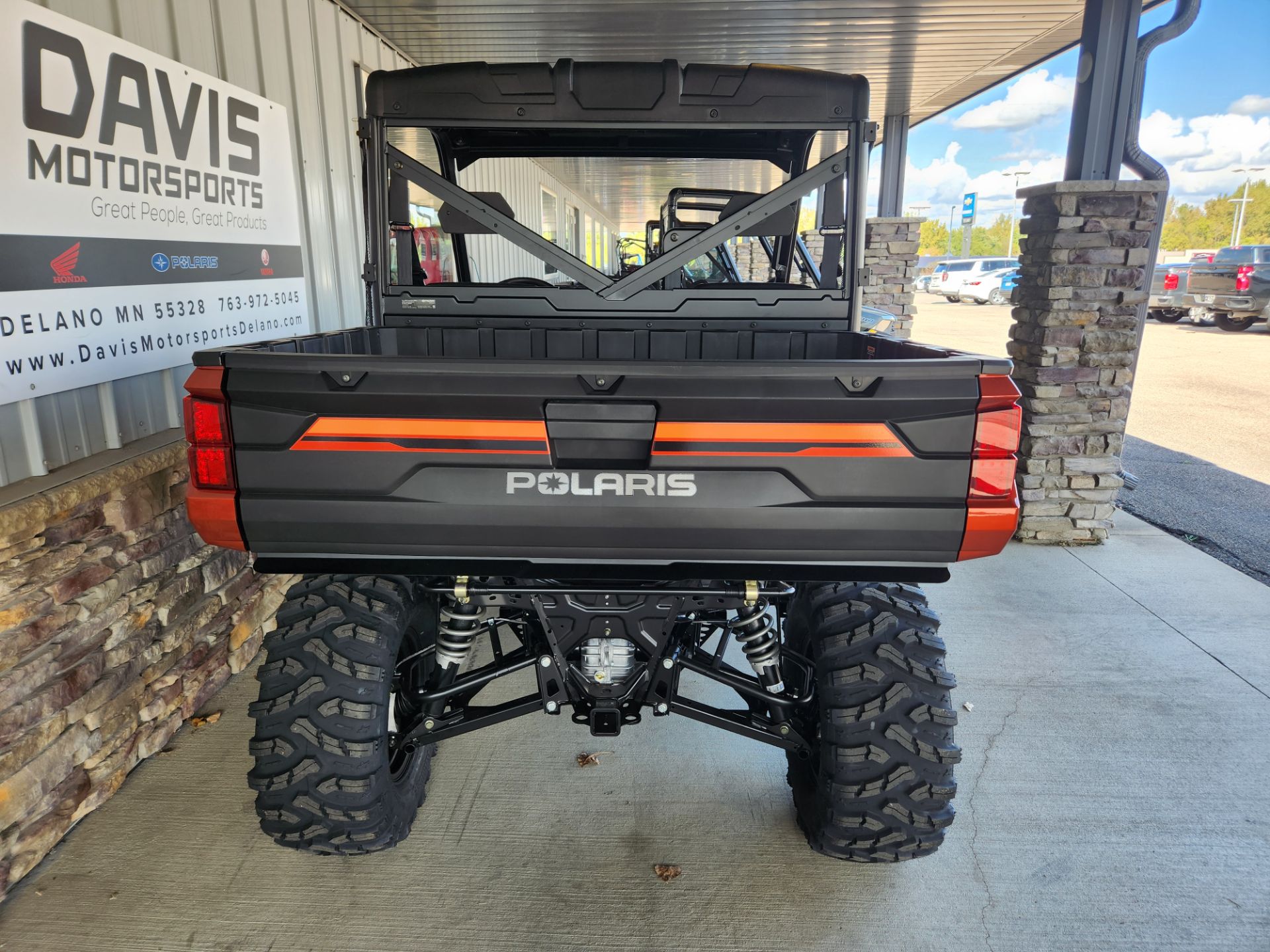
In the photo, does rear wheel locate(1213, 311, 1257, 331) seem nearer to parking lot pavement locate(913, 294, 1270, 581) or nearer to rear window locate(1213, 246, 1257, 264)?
parking lot pavement locate(913, 294, 1270, 581)

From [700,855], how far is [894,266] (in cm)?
1007

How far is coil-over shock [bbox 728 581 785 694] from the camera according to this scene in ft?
7.64

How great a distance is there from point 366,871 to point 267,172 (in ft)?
10.3

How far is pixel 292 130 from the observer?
4.16 metres

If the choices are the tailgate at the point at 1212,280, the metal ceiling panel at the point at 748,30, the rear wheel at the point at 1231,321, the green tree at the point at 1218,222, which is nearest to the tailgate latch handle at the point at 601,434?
the metal ceiling panel at the point at 748,30

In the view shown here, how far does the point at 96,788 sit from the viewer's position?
9.02ft

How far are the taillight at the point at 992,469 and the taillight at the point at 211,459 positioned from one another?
5.62 feet

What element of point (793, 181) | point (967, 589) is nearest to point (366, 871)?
point (793, 181)

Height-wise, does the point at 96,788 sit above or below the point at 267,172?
below

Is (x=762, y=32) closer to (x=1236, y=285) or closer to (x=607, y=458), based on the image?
(x=607, y=458)

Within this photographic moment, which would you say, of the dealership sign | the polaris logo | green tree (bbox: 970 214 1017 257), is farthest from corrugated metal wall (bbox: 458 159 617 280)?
green tree (bbox: 970 214 1017 257)

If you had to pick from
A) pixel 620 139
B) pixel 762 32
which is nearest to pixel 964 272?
pixel 762 32

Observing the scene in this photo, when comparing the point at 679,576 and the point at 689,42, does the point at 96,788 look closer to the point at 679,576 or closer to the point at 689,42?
the point at 679,576

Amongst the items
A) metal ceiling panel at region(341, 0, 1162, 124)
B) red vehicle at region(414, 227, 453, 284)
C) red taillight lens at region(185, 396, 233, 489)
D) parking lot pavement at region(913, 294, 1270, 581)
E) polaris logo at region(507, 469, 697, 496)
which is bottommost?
parking lot pavement at region(913, 294, 1270, 581)
